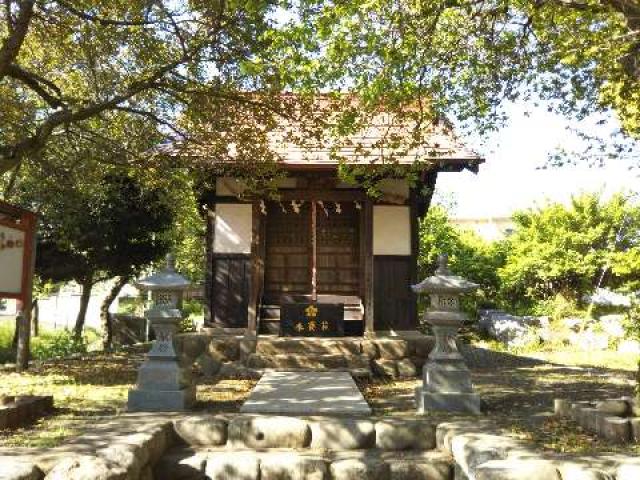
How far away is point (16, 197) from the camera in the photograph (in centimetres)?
1400

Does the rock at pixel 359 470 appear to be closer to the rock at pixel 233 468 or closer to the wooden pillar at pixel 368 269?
the rock at pixel 233 468

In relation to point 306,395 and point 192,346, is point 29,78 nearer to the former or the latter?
point 192,346

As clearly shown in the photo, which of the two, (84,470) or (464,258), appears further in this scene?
(464,258)

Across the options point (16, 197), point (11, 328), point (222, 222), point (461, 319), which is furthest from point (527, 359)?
point (11, 328)

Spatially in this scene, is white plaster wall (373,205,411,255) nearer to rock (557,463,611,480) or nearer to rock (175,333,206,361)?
rock (175,333,206,361)

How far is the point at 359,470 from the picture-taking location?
17.7 feet

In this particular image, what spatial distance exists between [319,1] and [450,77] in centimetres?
258

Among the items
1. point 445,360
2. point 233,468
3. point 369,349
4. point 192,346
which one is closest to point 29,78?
point 192,346

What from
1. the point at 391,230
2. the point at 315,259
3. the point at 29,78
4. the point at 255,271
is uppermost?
the point at 29,78

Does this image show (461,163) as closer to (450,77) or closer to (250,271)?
(450,77)

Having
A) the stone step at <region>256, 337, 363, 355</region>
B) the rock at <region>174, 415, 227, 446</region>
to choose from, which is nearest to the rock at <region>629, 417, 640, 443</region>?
the rock at <region>174, 415, 227, 446</region>

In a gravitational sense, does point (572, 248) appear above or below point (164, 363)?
above

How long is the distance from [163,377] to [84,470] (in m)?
3.15

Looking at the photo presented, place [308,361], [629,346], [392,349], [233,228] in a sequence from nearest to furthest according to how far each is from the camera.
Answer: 1. [308,361]
2. [392,349]
3. [233,228]
4. [629,346]
